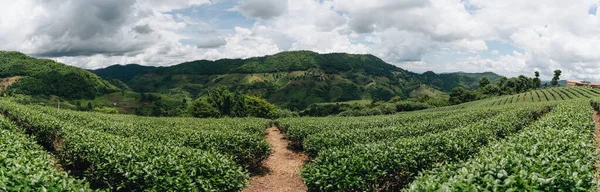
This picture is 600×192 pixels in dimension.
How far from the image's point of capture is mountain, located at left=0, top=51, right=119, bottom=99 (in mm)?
163625

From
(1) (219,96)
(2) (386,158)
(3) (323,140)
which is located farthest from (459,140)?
(1) (219,96)

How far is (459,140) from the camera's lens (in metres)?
13.3

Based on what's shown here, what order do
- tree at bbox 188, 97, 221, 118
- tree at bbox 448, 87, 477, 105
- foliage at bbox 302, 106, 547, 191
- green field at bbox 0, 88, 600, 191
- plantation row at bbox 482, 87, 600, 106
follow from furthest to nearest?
tree at bbox 448, 87, 477, 105, tree at bbox 188, 97, 221, 118, plantation row at bbox 482, 87, 600, 106, foliage at bbox 302, 106, 547, 191, green field at bbox 0, 88, 600, 191

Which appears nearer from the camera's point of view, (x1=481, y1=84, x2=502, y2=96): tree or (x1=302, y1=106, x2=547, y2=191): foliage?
(x1=302, y1=106, x2=547, y2=191): foliage

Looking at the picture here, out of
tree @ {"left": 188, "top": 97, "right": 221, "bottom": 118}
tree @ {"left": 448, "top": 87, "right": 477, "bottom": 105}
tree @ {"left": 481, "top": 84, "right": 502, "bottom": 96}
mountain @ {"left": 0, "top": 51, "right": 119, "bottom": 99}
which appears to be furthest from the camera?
mountain @ {"left": 0, "top": 51, "right": 119, "bottom": 99}

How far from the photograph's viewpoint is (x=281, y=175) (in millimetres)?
17172

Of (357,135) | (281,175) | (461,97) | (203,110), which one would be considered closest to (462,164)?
(357,135)

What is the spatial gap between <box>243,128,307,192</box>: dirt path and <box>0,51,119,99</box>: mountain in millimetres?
187641

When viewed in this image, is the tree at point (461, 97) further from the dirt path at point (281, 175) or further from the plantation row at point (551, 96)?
the dirt path at point (281, 175)

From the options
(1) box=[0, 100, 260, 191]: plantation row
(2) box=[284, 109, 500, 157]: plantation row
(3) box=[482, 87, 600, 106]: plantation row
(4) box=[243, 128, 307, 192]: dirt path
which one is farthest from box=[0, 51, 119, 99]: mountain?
(3) box=[482, 87, 600, 106]: plantation row

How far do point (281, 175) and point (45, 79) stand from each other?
21362 centimetres

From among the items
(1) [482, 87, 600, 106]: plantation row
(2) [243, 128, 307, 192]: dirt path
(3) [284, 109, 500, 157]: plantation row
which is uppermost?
(1) [482, 87, 600, 106]: plantation row

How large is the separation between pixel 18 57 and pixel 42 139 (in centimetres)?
24538

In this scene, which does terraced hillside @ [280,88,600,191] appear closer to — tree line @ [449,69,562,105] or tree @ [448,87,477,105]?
tree @ [448,87,477,105]
